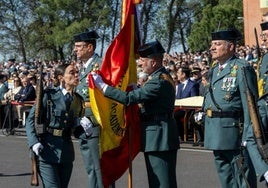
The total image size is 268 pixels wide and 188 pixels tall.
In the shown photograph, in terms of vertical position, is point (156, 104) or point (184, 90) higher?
point (156, 104)

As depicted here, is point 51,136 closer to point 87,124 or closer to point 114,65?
point 87,124

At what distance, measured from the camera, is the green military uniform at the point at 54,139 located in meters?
6.59

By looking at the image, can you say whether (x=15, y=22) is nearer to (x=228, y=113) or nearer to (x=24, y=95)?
(x=24, y=95)

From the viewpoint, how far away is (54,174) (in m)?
6.62

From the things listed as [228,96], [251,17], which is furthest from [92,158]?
[251,17]

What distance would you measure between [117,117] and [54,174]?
0.94 m

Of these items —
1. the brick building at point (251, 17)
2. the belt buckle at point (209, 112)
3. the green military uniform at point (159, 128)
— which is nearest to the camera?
the green military uniform at point (159, 128)

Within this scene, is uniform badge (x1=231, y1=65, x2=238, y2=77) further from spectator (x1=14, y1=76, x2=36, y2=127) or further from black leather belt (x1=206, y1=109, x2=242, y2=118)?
spectator (x1=14, y1=76, x2=36, y2=127)

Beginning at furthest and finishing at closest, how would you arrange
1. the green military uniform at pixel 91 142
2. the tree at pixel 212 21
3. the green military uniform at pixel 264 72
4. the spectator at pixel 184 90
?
1. the tree at pixel 212 21
2. the spectator at pixel 184 90
3. the green military uniform at pixel 91 142
4. the green military uniform at pixel 264 72

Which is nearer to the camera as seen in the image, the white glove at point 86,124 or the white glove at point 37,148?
the white glove at point 37,148

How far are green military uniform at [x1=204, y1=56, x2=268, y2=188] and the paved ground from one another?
238cm

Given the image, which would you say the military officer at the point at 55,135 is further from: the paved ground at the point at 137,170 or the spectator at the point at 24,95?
the spectator at the point at 24,95

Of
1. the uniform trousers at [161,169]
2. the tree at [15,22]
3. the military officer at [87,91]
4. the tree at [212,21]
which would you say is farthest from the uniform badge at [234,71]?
the tree at [15,22]

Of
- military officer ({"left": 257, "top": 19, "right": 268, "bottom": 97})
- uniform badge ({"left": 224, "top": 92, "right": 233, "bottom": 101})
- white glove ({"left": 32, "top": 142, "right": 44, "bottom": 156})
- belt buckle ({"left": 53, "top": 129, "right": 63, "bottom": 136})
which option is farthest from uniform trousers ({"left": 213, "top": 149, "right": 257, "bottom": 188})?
white glove ({"left": 32, "top": 142, "right": 44, "bottom": 156})
